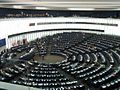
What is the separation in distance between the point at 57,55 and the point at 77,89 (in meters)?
10.7

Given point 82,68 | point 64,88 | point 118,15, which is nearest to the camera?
point 64,88

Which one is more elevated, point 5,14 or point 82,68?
point 5,14

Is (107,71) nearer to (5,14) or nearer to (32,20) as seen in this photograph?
(32,20)

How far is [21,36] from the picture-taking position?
3419 centimetres

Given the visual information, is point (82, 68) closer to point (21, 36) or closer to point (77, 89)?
point (77, 89)

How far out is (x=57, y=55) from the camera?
24875 mm

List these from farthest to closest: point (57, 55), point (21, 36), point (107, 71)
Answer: point (21, 36) → point (57, 55) → point (107, 71)

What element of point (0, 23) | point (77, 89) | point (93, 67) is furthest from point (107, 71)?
point (0, 23)

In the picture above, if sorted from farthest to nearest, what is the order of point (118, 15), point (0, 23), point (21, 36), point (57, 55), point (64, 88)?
point (118, 15) → point (21, 36) → point (0, 23) → point (57, 55) → point (64, 88)

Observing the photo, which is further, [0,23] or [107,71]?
[0,23]

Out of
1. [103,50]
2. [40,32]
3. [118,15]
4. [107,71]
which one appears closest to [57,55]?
[103,50]

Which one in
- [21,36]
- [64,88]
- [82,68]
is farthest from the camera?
[21,36]

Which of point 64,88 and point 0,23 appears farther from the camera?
point 0,23

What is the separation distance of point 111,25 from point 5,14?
17.6 meters
